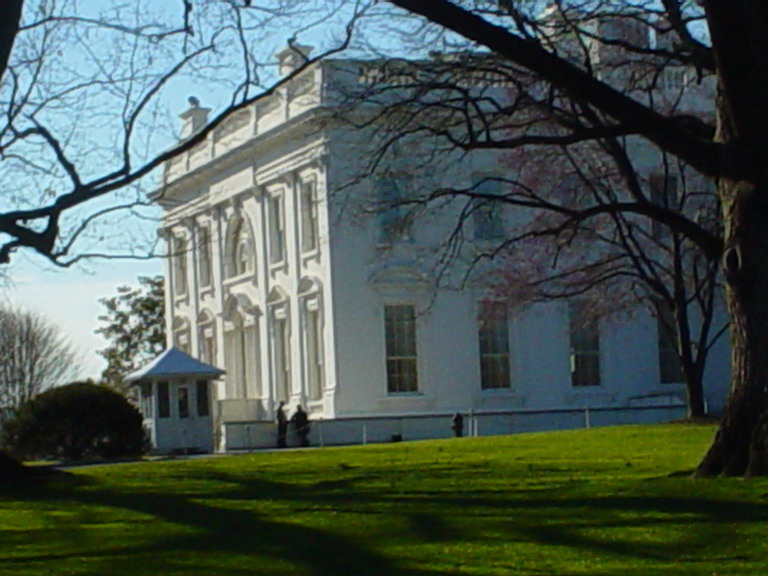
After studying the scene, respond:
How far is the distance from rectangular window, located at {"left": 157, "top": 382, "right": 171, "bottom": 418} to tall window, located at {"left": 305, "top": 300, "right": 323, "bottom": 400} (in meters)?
7.03

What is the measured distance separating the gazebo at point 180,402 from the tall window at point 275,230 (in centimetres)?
881

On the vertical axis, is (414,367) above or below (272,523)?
above

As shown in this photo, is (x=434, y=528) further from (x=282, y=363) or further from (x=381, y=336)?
(x=282, y=363)

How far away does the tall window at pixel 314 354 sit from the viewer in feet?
194

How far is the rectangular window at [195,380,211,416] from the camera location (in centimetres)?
5397

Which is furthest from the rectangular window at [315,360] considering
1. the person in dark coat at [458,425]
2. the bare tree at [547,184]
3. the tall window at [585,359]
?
the tall window at [585,359]

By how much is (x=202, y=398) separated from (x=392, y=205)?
1134 inches

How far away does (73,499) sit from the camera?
20375mm

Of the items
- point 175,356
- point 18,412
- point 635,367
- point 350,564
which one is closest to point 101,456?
point 18,412

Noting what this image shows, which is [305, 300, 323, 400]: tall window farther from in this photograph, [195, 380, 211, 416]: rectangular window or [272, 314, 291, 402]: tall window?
[195, 380, 211, 416]: rectangular window

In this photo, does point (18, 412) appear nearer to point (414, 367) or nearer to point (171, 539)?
point (414, 367)

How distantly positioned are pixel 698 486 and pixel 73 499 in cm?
786

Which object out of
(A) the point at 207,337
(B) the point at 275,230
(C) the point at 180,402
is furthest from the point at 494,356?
(A) the point at 207,337

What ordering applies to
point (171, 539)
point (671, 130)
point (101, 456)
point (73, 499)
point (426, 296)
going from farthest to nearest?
1. point (426, 296)
2. point (101, 456)
3. point (73, 499)
4. point (671, 130)
5. point (171, 539)
